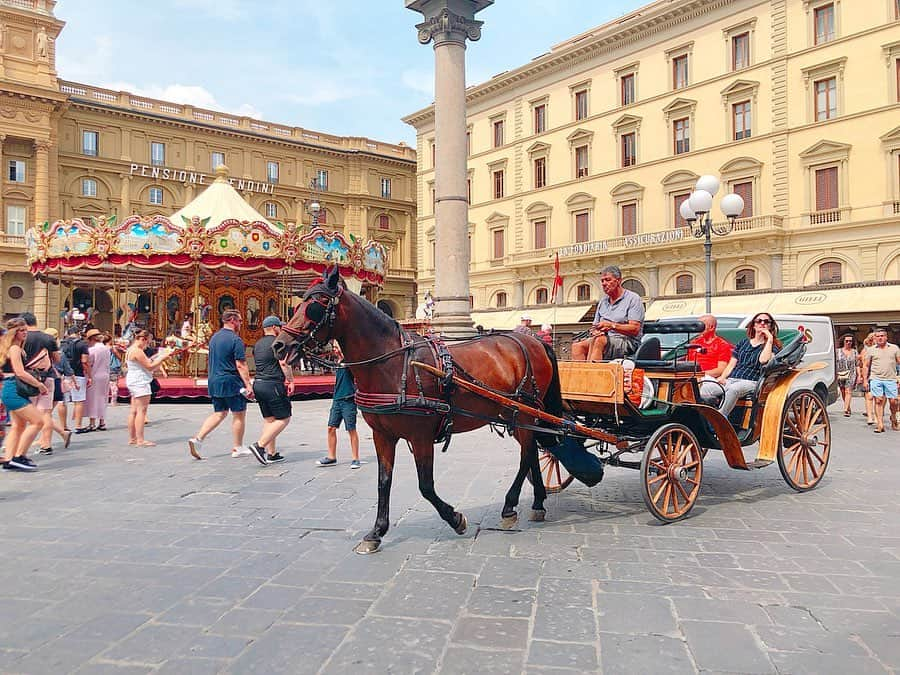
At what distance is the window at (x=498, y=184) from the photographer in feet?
135

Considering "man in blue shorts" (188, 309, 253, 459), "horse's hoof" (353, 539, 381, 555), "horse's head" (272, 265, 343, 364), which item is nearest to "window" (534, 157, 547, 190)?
"man in blue shorts" (188, 309, 253, 459)

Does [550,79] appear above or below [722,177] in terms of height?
above

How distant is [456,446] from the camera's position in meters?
9.44

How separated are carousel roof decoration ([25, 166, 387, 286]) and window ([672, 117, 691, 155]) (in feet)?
69.5

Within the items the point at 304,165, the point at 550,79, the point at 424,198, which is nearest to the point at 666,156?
the point at 550,79

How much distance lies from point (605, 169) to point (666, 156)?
139 inches

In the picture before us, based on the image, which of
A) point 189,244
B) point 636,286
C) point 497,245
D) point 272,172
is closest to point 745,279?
point 636,286

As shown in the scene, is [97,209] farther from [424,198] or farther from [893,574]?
[893,574]

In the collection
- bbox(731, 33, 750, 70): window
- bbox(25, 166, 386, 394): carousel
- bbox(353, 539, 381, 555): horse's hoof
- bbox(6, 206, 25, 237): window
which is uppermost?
bbox(731, 33, 750, 70): window

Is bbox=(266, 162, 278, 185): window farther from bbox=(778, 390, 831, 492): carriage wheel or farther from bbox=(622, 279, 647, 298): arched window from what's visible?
bbox=(778, 390, 831, 492): carriage wheel

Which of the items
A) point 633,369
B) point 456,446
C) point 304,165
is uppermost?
point 304,165

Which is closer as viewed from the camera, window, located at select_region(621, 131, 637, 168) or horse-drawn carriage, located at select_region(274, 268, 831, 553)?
horse-drawn carriage, located at select_region(274, 268, 831, 553)

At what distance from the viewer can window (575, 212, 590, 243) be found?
36.4 metres

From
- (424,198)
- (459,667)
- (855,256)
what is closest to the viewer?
(459,667)
